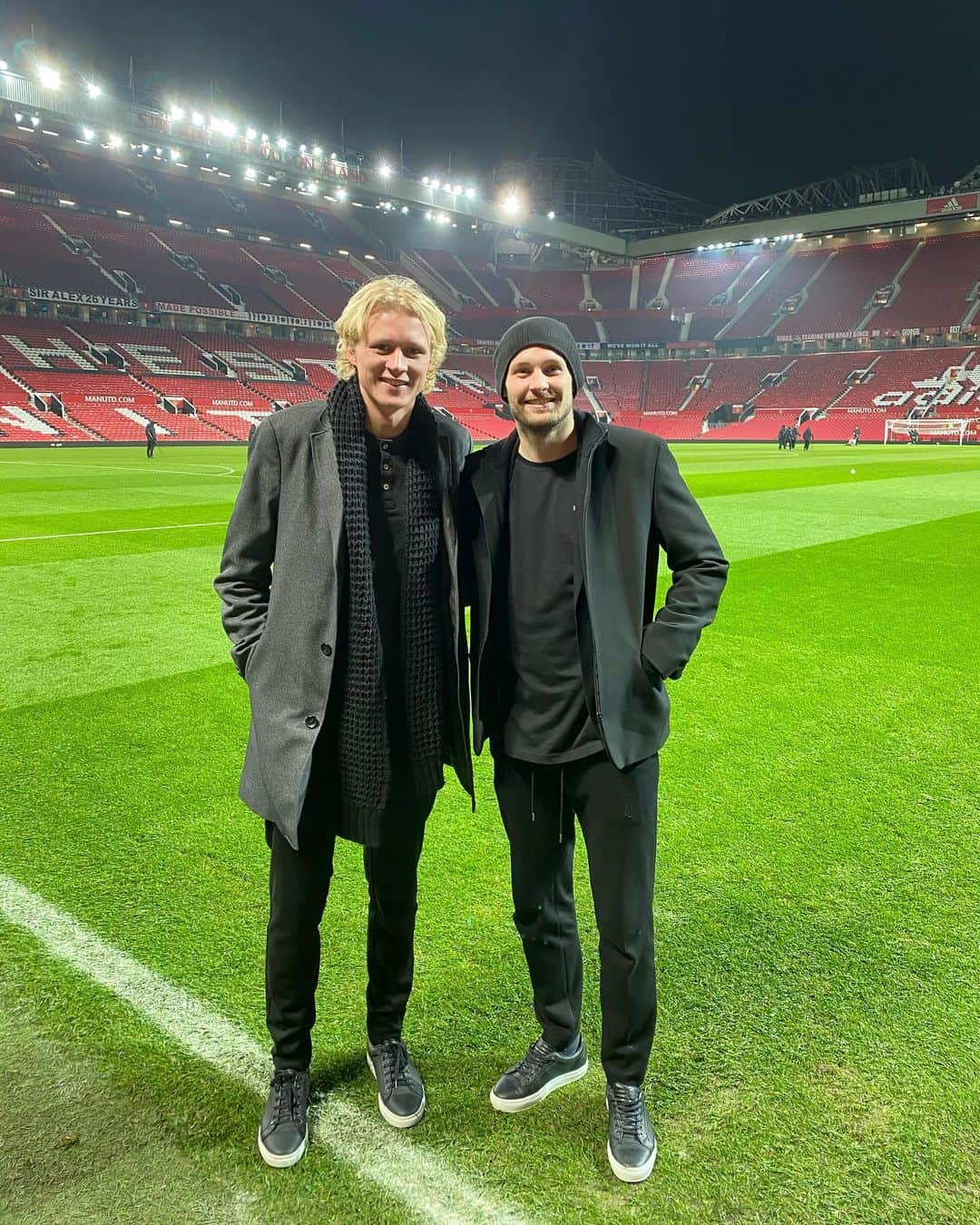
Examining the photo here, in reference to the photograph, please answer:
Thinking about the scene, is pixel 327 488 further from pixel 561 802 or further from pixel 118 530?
pixel 118 530

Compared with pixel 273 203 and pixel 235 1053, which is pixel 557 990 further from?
pixel 273 203

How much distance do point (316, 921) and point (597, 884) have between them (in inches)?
30.4

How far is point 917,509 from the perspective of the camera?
1719 cm

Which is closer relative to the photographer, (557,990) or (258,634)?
(258,634)

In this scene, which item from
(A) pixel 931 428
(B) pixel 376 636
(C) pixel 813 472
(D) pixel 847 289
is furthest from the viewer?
(D) pixel 847 289

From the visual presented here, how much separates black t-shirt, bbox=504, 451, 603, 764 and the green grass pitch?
1.03m

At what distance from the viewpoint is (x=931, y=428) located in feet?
172

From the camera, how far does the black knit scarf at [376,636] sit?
7.64 feet

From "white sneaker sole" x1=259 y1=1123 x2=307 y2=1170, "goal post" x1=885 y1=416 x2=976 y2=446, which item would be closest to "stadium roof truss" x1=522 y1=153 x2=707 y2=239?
"goal post" x1=885 y1=416 x2=976 y2=446

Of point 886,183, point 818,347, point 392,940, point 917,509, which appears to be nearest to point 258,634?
point 392,940

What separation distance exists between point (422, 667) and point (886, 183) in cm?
7894

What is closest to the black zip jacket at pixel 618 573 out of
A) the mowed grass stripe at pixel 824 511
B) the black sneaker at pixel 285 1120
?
the black sneaker at pixel 285 1120

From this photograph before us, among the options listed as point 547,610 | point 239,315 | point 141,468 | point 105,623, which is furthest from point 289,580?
point 239,315

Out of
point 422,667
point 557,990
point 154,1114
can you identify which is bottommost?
point 154,1114
